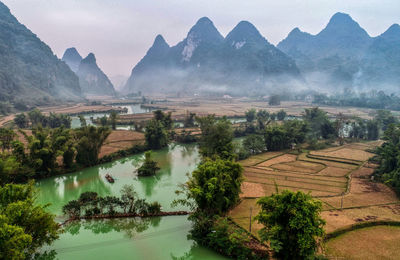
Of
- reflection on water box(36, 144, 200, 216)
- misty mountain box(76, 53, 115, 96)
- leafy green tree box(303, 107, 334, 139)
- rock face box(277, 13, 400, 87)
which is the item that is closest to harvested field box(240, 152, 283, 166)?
reflection on water box(36, 144, 200, 216)

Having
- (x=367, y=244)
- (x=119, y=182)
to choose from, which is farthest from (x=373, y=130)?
(x=119, y=182)

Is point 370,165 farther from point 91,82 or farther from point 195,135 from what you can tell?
point 91,82

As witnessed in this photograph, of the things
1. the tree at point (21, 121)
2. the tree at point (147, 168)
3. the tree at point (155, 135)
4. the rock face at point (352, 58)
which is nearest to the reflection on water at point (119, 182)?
the tree at point (147, 168)

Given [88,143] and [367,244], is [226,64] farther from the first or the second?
[367,244]

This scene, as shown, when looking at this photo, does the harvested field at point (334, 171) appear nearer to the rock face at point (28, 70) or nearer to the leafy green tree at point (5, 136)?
the leafy green tree at point (5, 136)

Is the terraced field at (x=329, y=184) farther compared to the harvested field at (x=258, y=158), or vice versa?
the harvested field at (x=258, y=158)
